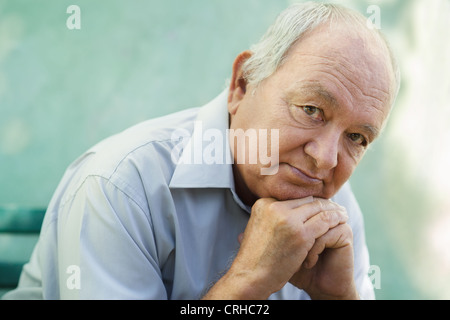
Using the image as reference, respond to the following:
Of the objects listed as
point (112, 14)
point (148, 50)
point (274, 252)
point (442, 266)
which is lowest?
point (442, 266)

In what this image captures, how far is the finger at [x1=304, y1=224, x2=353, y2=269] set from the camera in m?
1.66

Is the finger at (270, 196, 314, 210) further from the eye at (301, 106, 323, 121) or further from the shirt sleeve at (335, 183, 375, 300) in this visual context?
the shirt sleeve at (335, 183, 375, 300)

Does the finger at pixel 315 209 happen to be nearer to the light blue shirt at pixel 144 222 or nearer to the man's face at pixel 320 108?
the man's face at pixel 320 108

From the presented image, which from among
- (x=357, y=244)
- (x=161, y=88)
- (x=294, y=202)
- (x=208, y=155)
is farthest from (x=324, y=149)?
(x=161, y=88)

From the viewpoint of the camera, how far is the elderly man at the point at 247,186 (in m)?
1.52

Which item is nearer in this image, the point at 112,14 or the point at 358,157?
the point at 358,157

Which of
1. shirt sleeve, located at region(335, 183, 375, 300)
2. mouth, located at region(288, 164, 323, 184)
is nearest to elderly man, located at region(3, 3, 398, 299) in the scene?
mouth, located at region(288, 164, 323, 184)

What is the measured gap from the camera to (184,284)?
168 centimetres

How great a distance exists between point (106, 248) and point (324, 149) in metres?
0.80

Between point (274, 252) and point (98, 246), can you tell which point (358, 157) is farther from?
A: point (98, 246)

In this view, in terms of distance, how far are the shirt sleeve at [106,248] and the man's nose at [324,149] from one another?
608 millimetres

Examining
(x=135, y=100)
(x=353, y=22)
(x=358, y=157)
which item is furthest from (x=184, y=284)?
(x=135, y=100)

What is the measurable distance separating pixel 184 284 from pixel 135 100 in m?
1.59

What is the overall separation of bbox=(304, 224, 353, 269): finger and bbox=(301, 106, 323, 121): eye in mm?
419
